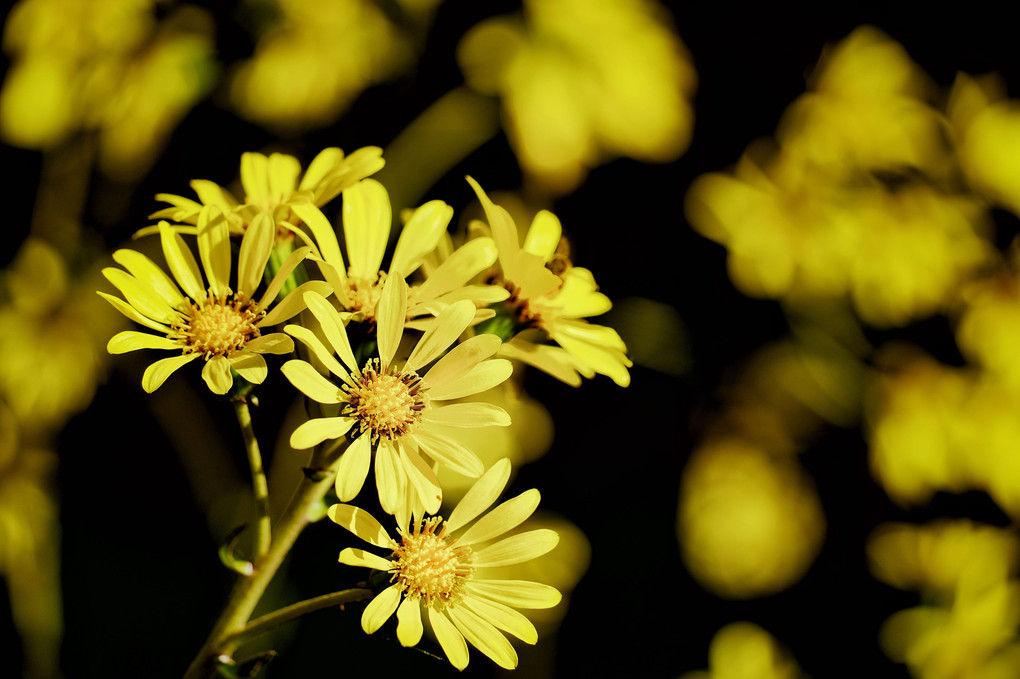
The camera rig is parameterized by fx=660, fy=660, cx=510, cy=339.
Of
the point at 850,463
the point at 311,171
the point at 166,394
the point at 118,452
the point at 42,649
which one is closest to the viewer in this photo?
the point at 311,171

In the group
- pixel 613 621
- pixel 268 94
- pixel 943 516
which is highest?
pixel 268 94

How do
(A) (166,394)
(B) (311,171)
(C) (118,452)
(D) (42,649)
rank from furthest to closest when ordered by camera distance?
(C) (118,452), (A) (166,394), (D) (42,649), (B) (311,171)

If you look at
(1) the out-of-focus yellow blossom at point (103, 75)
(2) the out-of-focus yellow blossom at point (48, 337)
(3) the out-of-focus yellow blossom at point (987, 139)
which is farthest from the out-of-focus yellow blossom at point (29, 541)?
(3) the out-of-focus yellow blossom at point (987, 139)

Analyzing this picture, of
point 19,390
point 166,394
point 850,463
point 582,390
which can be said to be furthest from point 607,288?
point 19,390

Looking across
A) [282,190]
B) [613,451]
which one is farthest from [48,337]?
[613,451]

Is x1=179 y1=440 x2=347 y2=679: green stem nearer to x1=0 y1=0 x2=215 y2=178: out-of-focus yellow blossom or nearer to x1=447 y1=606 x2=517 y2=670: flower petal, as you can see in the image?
x1=447 y1=606 x2=517 y2=670: flower petal

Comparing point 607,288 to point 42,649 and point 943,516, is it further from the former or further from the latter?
point 42,649

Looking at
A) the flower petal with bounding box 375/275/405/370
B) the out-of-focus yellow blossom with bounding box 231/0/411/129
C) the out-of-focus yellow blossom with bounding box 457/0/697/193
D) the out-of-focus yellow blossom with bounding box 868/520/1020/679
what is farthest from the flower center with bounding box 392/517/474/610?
the out-of-focus yellow blossom with bounding box 868/520/1020/679
